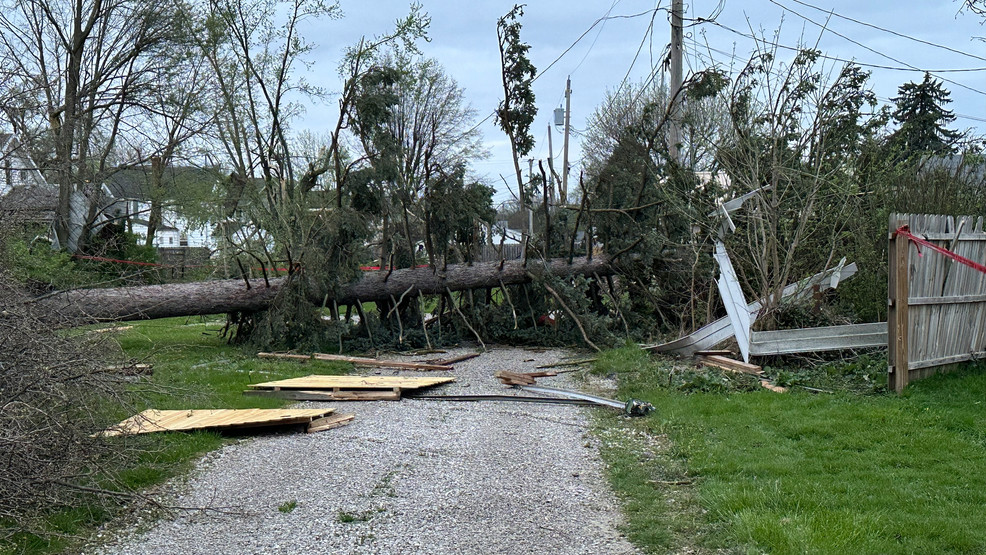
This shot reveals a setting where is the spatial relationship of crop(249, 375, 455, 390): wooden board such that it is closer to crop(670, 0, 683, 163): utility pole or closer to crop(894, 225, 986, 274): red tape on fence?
crop(894, 225, 986, 274): red tape on fence

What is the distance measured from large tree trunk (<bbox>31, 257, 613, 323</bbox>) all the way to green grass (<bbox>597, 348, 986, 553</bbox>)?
236 inches

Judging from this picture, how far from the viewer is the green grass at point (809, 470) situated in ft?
13.9

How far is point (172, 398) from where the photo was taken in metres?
8.53

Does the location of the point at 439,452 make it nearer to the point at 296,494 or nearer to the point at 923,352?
the point at 296,494

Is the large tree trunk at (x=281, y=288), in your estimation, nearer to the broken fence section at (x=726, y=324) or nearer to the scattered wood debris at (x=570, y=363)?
the scattered wood debris at (x=570, y=363)

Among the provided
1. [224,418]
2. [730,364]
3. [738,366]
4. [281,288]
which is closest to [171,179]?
[281,288]

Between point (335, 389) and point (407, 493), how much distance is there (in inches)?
167

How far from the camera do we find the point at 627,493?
5.43 metres

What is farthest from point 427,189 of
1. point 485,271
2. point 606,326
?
point 606,326

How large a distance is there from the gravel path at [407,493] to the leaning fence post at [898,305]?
304 centimetres

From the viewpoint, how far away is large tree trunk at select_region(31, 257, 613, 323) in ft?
38.8

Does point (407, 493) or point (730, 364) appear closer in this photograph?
point (407, 493)

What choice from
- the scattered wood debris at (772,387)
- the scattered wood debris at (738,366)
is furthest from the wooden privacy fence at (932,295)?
the scattered wood debris at (738,366)

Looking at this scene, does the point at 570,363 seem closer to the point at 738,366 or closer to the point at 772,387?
the point at 738,366
